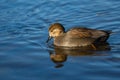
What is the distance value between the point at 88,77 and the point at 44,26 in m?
4.60

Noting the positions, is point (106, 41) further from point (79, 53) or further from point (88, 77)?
point (88, 77)

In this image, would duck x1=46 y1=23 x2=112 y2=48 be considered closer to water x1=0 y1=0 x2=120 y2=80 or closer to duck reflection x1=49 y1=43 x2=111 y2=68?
duck reflection x1=49 y1=43 x2=111 y2=68

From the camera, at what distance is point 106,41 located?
12.0 meters

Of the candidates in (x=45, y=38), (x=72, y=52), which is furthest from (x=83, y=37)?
(x=45, y=38)

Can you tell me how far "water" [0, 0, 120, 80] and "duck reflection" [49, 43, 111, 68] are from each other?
0.03m

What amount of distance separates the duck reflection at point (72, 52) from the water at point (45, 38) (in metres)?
0.03

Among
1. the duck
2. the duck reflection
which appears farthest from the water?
the duck

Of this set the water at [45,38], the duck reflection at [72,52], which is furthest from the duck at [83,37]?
the water at [45,38]

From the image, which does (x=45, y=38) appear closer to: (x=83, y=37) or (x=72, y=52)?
(x=83, y=37)

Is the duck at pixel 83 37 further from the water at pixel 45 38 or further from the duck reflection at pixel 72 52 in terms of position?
the water at pixel 45 38

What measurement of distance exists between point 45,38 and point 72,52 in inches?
56.4

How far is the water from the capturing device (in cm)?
976

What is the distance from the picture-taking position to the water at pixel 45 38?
9.76 meters

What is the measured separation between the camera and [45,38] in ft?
41.0
